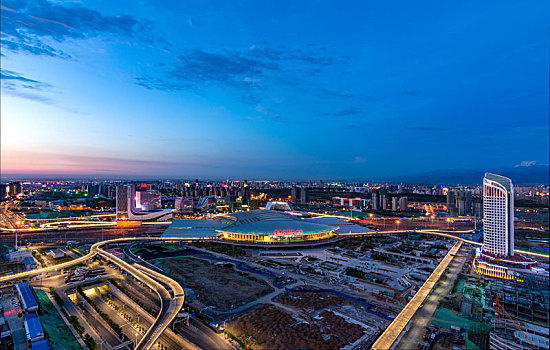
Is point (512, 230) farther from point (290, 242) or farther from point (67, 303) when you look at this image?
point (67, 303)

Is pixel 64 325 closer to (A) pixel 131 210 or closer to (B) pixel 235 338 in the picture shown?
(B) pixel 235 338

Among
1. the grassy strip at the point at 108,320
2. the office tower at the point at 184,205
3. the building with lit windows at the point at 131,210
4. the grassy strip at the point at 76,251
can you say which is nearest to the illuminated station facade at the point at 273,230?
the grassy strip at the point at 76,251

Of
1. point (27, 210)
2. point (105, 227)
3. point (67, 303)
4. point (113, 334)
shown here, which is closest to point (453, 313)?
point (113, 334)

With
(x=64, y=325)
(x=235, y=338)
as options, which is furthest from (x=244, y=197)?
(x=235, y=338)

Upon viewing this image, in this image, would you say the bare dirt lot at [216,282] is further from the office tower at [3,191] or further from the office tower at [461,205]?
the office tower at [3,191]

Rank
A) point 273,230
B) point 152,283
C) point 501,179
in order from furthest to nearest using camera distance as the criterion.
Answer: point 273,230 → point 501,179 → point 152,283
